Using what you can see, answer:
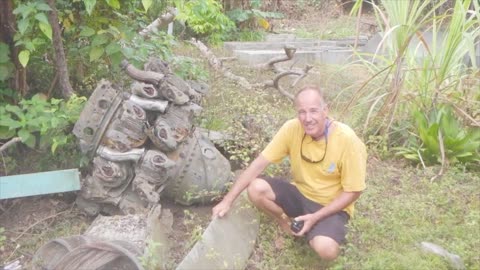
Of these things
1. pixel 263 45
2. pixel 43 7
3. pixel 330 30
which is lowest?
pixel 330 30

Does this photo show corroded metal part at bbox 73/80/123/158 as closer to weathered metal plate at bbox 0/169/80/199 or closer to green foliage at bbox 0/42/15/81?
weathered metal plate at bbox 0/169/80/199

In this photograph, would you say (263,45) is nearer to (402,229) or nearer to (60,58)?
(60,58)

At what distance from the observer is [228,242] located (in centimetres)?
372

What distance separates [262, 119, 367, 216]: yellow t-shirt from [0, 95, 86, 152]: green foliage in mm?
1479

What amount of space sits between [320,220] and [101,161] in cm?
157

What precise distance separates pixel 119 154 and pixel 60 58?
1129 millimetres

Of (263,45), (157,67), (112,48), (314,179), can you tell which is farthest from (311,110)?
(263,45)

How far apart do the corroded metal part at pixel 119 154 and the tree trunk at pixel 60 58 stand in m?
0.92

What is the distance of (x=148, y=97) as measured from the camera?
405 cm

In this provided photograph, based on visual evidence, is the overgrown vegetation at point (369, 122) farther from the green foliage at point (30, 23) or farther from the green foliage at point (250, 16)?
the green foliage at point (250, 16)

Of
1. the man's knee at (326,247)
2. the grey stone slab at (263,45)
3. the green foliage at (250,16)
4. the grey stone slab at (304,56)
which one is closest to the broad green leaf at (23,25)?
the man's knee at (326,247)

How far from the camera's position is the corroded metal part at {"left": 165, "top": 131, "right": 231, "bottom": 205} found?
421cm

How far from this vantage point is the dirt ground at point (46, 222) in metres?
3.81

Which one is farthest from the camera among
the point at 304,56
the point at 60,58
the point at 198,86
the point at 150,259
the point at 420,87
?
the point at 304,56
